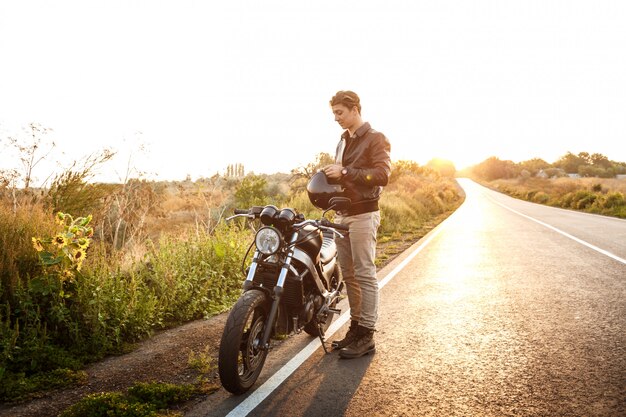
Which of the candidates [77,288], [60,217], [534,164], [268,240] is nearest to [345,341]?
[268,240]

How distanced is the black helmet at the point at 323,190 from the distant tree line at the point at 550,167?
116149mm

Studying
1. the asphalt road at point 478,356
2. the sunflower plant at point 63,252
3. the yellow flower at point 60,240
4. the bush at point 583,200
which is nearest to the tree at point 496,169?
the bush at point 583,200

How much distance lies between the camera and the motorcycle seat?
4.83m

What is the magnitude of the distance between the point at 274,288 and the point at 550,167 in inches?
5861

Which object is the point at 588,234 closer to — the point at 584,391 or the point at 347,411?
the point at 584,391

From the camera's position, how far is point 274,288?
151 inches

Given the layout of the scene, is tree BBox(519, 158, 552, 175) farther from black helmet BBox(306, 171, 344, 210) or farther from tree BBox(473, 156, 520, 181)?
black helmet BBox(306, 171, 344, 210)

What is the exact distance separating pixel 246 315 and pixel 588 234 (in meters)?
13.3

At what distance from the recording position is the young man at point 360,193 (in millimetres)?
4336

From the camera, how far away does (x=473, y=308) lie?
618 cm

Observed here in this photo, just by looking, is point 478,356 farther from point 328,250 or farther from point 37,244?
point 37,244

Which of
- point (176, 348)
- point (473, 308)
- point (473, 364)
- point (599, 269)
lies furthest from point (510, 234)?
point (176, 348)

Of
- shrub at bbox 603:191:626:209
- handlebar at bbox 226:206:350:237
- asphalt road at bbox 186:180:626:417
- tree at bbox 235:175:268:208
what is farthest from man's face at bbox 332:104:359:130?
shrub at bbox 603:191:626:209

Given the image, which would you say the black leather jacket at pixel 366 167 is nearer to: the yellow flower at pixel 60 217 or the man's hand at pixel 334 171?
the man's hand at pixel 334 171
